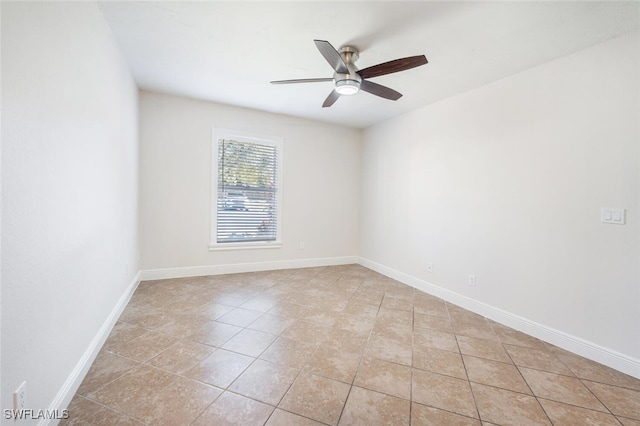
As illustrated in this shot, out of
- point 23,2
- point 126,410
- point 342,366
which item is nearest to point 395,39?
point 23,2

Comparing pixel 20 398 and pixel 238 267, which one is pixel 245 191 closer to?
pixel 238 267

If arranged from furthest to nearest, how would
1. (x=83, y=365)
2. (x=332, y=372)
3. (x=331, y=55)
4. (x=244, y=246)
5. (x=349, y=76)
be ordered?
(x=244, y=246)
(x=349, y=76)
(x=331, y=55)
(x=332, y=372)
(x=83, y=365)

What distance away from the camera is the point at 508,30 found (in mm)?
1984

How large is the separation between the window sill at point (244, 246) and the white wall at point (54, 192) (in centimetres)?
179

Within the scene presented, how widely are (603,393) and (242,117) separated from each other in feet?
15.5

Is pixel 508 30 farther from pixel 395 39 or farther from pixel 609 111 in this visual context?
pixel 609 111

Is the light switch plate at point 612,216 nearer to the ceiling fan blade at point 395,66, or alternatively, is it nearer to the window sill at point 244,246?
the ceiling fan blade at point 395,66

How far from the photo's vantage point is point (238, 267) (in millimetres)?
4109

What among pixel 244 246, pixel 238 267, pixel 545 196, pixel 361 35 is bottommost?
pixel 238 267

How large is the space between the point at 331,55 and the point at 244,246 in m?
3.10

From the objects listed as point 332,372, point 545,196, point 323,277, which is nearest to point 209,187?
point 323,277

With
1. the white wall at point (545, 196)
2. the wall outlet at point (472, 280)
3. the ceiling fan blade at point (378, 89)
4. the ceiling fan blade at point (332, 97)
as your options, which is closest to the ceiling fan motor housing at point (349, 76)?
the ceiling fan blade at point (378, 89)

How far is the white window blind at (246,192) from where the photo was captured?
4004mm

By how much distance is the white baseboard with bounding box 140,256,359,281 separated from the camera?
12.0ft
